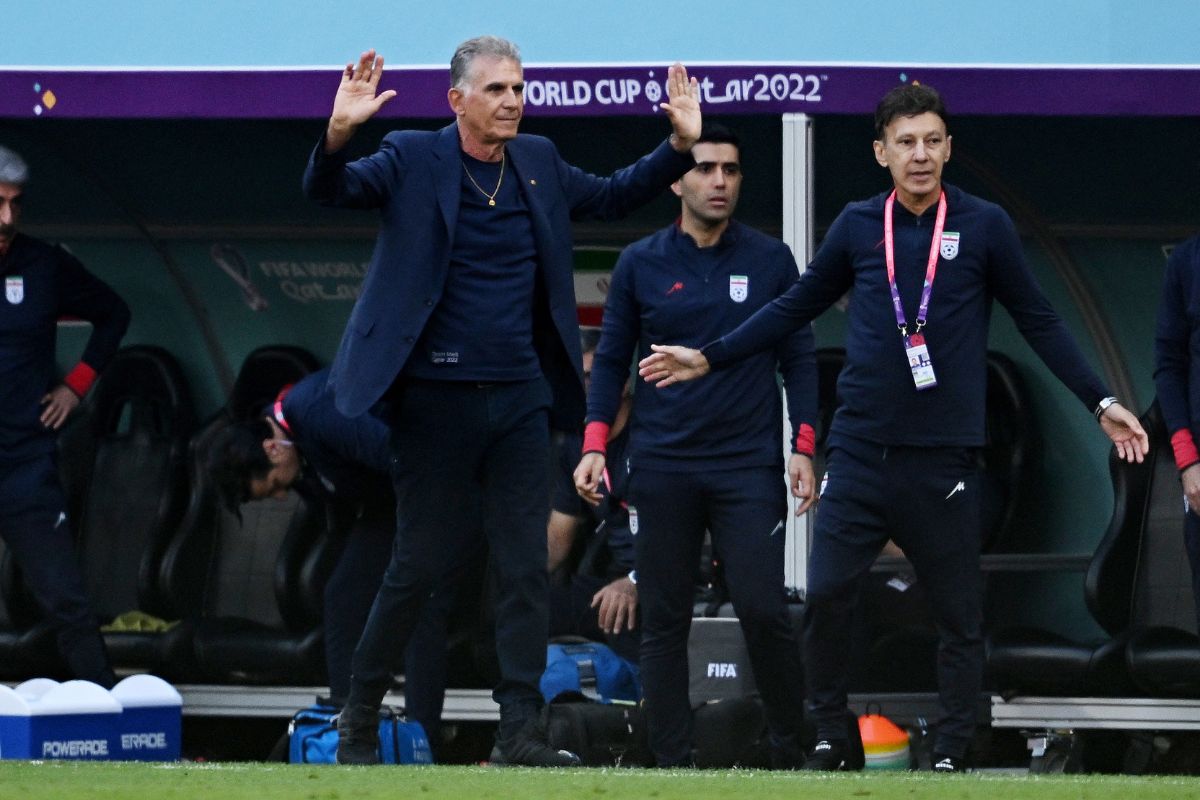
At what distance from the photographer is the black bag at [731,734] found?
686cm

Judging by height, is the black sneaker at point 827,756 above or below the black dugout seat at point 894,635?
below

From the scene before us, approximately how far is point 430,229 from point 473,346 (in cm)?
30

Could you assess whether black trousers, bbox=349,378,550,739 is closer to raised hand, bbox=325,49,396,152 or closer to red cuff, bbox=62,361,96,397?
raised hand, bbox=325,49,396,152

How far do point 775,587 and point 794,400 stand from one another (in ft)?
1.90

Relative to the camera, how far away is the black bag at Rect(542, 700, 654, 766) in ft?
22.9

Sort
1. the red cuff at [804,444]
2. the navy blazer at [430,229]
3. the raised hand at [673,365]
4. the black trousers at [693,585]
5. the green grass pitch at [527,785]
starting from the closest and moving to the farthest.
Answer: the green grass pitch at [527,785] → the navy blazer at [430,229] → the raised hand at [673,365] → the black trousers at [693,585] → the red cuff at [804,444]

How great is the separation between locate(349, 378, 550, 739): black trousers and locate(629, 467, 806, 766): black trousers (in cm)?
74

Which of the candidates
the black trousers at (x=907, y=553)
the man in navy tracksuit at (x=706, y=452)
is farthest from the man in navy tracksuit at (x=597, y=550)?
the black trousers at (x=907, y=553)

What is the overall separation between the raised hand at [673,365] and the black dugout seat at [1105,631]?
74.0 inches

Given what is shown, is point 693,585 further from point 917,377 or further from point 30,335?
point 30,335

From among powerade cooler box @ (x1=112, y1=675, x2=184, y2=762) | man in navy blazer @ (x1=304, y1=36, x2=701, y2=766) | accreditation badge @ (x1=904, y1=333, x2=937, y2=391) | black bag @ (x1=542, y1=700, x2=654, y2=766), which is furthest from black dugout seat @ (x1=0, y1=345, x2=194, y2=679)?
accreditation badge @ (x1=904, y1=333, x2=937, y2=391)

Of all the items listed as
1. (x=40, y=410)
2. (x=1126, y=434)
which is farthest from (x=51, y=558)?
(x=1126, y=434)

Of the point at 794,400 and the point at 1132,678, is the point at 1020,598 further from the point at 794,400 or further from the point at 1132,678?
the point at 794,400

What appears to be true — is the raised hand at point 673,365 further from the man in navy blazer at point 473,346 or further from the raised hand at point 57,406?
the raised hand at point 57,406
